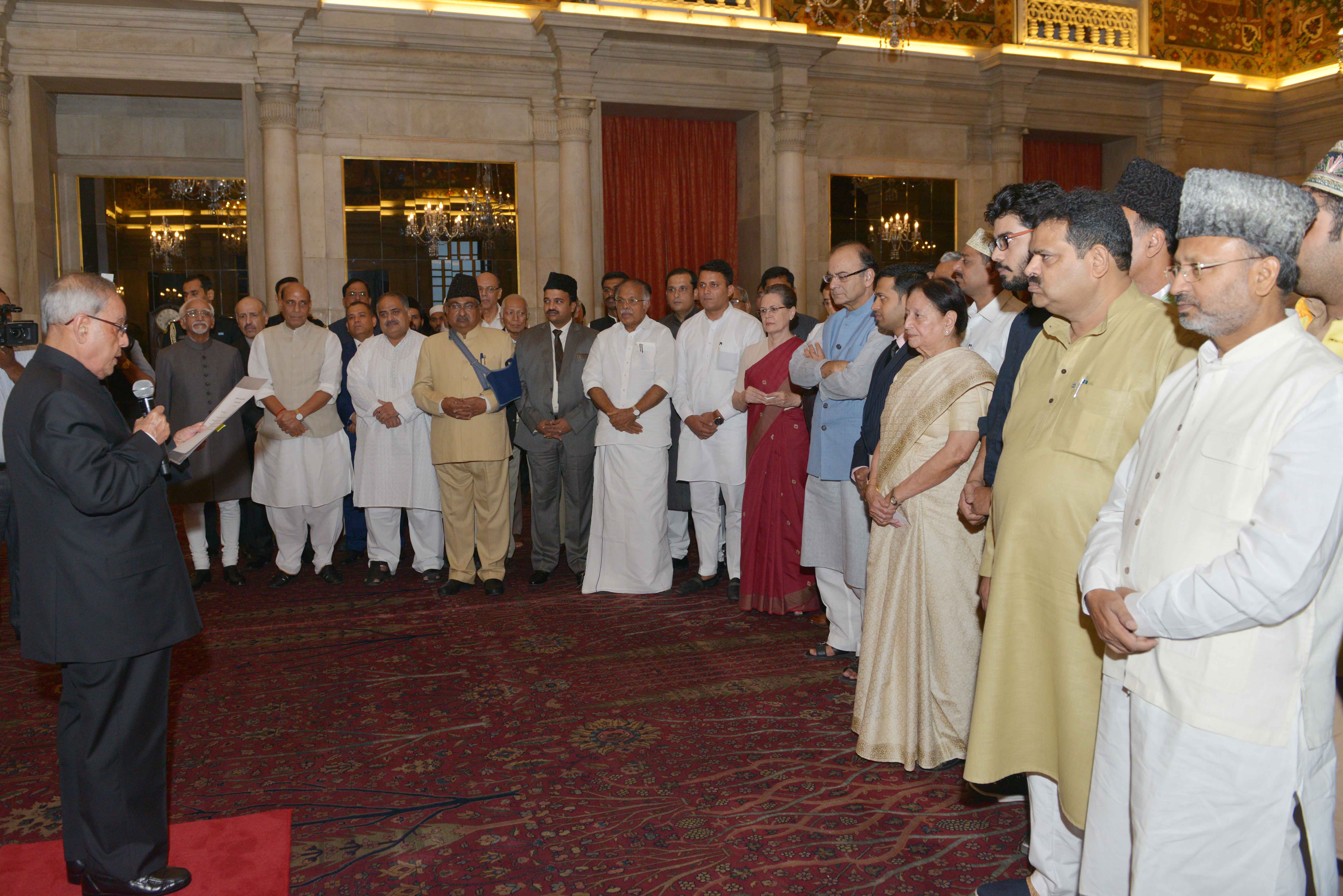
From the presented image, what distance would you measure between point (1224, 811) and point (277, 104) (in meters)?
8.61

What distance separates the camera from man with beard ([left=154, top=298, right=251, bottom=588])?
526 cm

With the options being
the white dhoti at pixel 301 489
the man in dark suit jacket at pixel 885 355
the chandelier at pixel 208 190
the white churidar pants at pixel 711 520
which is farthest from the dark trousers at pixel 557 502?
the chandelier at pixel 208 190

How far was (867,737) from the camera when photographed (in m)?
3.11

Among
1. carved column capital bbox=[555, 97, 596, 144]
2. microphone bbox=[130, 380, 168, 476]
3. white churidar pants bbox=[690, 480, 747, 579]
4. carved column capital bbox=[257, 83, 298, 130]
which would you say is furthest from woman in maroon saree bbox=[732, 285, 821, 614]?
carved column capital bbox=[257, 83, 298, 130]

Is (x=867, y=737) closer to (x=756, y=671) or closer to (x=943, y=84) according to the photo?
(x=756, y=671)

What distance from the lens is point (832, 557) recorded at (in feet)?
13.2

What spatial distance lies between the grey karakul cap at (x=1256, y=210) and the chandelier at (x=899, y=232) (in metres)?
8.91

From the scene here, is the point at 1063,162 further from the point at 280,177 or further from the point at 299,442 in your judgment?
the point at 299,442

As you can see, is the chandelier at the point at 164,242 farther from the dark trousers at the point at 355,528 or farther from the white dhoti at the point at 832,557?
the white dhoti at the point at 832,557

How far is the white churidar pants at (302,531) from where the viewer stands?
555 cm

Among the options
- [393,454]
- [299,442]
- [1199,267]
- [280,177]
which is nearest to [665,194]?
[280,177]

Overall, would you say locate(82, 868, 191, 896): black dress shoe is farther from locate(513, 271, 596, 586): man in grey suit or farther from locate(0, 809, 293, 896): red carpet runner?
locate(513, 271, 596, 586): man in grey suit

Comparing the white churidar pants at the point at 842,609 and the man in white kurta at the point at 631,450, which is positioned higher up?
the man in white kurta at the point at 631,450

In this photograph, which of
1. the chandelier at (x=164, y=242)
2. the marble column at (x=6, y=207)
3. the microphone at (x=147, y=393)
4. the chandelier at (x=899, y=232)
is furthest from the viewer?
the chandelier at (x=899, y=232)
